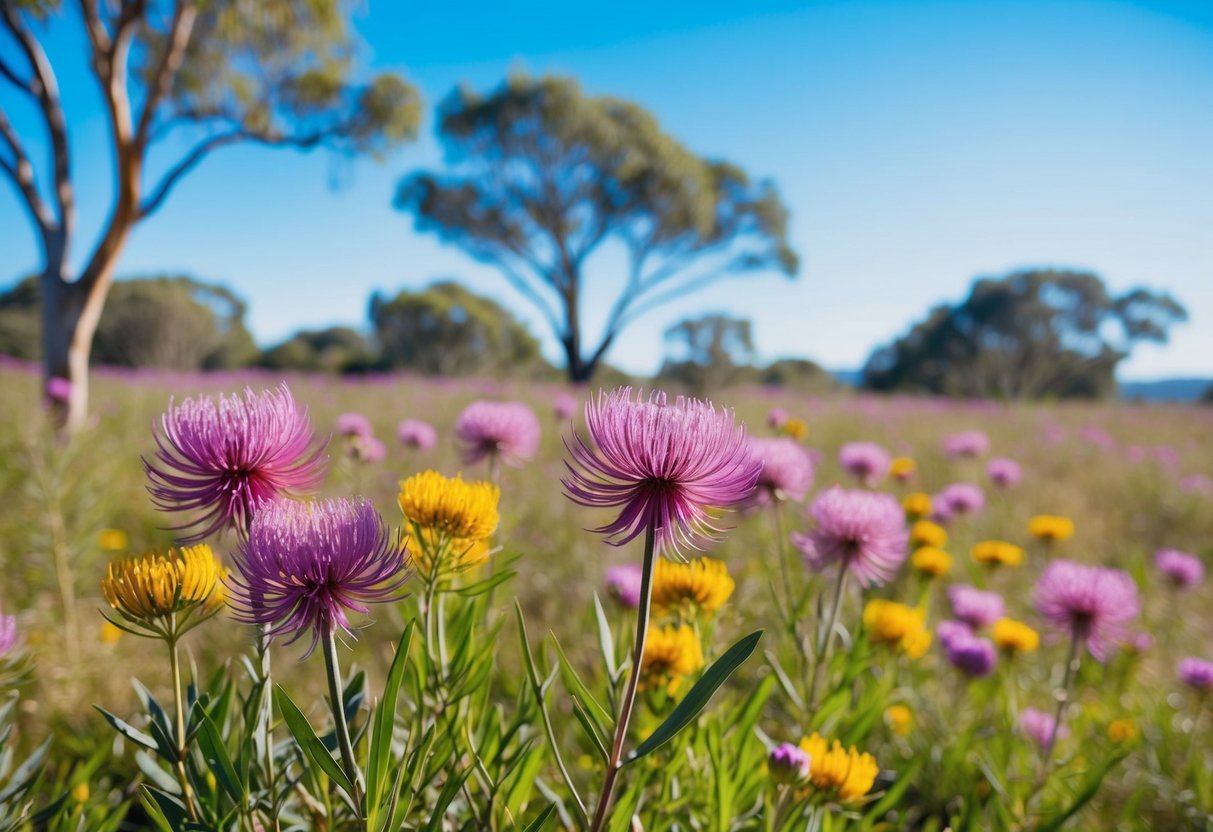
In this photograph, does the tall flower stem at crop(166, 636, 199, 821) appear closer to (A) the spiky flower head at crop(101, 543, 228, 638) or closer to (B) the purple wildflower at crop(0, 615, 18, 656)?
(A) the spiky flower head at crop(101, 543, 228, 638)

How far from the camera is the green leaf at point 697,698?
0.59 meters

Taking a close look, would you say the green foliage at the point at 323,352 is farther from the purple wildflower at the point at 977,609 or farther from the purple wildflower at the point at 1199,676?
the purple wildflower at the point at 1199,676

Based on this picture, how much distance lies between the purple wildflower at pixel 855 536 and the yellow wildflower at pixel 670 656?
0.37 m

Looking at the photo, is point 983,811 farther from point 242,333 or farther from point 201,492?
point 242,333

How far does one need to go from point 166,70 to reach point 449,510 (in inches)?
254

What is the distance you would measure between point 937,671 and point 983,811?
2.50 feet

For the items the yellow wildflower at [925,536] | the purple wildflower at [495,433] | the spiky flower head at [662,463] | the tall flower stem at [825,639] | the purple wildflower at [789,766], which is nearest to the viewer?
the spiky flower head at [662,463]

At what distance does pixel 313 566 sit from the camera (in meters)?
0.66

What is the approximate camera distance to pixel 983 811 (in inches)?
61.6

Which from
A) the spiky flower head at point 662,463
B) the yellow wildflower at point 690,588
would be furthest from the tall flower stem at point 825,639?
the spiky flower head at point 662,463

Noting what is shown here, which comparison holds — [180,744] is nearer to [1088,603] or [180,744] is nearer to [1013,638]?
[1088,603]

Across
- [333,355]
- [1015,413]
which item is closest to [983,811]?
[1015,413]

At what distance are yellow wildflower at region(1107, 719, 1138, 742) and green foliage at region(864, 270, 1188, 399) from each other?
96.8 feet

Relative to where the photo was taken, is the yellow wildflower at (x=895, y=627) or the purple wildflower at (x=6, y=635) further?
the yellow wildflower at (x=895, y=627)
